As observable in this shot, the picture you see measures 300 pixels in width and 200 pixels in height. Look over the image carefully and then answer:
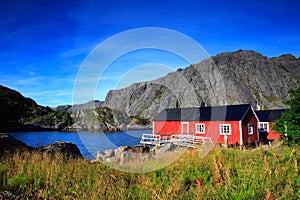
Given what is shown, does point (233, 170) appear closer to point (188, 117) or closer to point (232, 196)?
point (232, 196)

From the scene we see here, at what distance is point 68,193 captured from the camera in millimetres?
4312

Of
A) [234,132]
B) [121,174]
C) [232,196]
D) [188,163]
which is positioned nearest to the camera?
[232,196]

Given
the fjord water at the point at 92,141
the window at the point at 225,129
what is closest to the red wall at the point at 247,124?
the window at the point at 225,129

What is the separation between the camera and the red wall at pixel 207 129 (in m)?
29.0

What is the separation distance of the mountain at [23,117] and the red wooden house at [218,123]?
294ft

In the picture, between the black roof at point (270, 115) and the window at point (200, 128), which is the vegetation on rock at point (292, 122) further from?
the black roof at point (270, 115)

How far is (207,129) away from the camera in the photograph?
103 feet

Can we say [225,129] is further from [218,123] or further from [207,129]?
[207,129]

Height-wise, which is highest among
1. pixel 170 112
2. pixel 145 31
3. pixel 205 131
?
pixel 145 31

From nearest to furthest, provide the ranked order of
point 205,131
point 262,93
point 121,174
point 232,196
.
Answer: point 232,196 < point 121,174 < point 205,131 < point 262,93

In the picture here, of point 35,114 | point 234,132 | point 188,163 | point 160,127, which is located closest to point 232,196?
point 188,163

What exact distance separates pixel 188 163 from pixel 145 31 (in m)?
6.43

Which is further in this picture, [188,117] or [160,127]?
[160,127]

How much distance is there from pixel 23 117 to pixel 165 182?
136 meters
